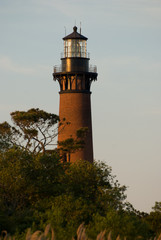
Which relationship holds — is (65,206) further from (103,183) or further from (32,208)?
(103,183)

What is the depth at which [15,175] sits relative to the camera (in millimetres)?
50312

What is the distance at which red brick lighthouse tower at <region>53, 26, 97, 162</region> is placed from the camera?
2955 inches

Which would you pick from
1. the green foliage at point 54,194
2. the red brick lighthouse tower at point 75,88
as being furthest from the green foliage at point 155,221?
the red brick lighthouse tower at point 75,88

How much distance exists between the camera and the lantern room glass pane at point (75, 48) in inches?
3147

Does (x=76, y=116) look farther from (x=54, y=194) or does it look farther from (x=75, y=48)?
(x=54, y=194)

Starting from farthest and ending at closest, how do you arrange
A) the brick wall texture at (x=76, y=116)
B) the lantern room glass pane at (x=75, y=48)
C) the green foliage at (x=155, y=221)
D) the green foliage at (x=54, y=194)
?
the lantern room glass pane at (x=75, y=48), the brick wall texture at (x=76, y=116), the green foliage at (x=155, y=221), the green foliage at (x=54, y=194)

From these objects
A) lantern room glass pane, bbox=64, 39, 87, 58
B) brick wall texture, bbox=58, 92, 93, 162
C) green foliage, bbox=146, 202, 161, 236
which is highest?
lantern room glass pane, bbox=64, 39, 87, 58

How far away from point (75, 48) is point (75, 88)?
6045 millimetres

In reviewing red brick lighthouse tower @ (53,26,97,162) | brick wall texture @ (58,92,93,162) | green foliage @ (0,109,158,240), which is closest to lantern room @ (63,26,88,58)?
red brick lighthouse tower @ (53,26,97,162)

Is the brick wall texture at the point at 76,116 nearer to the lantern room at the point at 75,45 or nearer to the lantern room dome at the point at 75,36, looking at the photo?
the lantern room at the point at 75,45

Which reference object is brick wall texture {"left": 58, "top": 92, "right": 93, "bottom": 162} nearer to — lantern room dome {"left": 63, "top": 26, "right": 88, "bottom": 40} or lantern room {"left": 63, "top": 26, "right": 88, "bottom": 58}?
lantern room {"left": 63, "top": 26, "right": 88, "bottom": 58}

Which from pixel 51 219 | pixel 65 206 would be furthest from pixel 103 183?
pixel 51 219

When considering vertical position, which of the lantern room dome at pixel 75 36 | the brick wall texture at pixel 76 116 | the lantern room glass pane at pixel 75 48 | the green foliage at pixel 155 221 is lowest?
the green foliage at pixel 155 221

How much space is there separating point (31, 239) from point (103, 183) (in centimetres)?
4089
